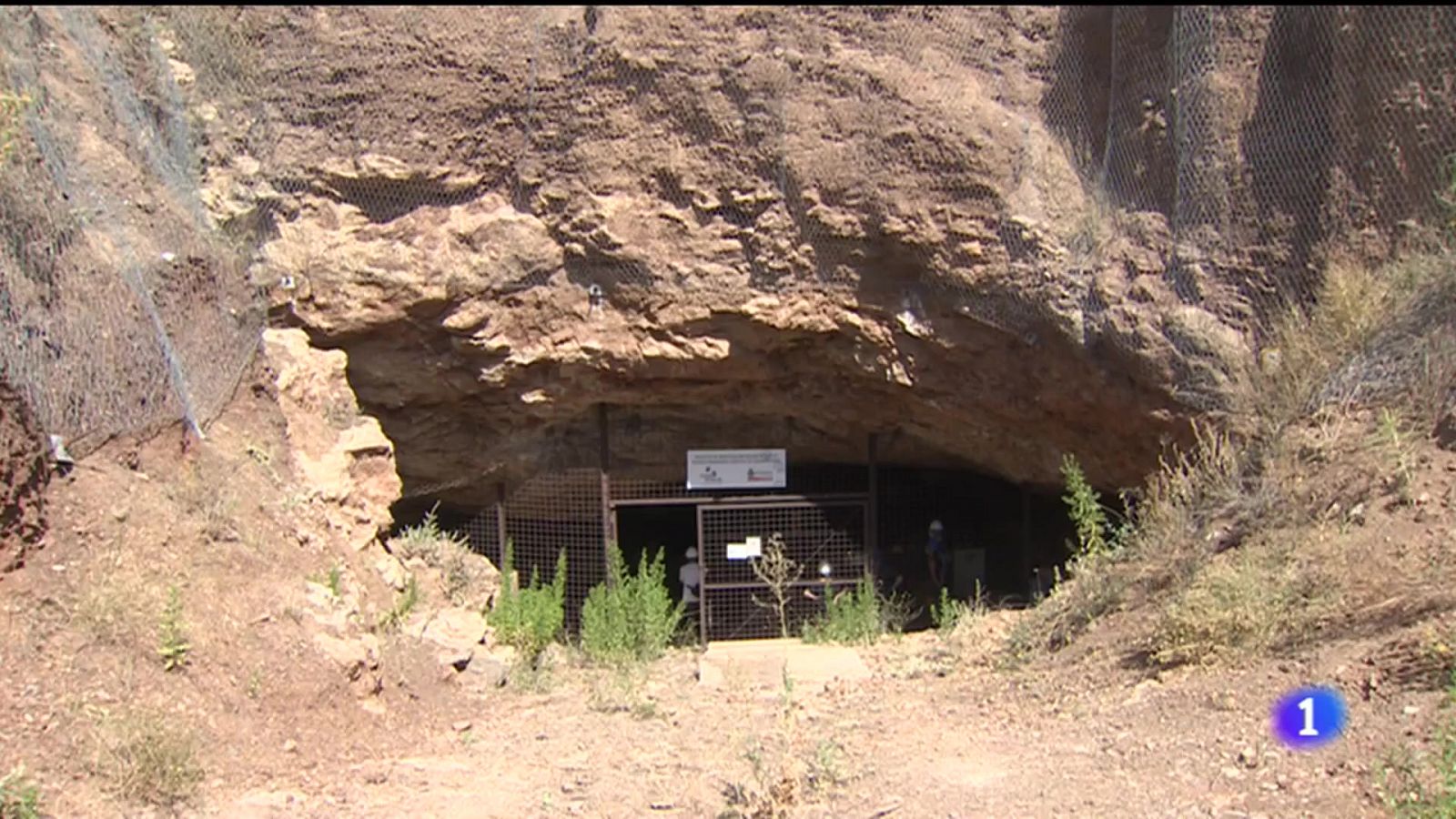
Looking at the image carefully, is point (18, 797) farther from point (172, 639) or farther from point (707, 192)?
point (707, 192)

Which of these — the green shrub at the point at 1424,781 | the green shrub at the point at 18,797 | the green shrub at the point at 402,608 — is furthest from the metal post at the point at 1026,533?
the green shrub at the point at 18,797

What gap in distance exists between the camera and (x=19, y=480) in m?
4.38

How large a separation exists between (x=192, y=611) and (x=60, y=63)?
11.4ft

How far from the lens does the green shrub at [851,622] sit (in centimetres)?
769

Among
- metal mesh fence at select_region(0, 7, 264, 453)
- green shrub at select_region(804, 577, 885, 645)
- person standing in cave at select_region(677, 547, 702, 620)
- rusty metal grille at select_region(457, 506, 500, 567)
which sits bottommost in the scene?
green shrub at select_region(804, 577, 885, 645)

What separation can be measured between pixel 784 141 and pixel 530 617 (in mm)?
3206

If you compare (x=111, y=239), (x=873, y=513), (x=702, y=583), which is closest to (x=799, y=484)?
(x=873, y=513)

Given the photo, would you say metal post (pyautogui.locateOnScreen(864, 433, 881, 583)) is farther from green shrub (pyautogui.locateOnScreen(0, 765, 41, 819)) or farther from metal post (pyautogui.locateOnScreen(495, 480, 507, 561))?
green shrub (pyautogui.locateOnScreen(0, 765, 41, 819))

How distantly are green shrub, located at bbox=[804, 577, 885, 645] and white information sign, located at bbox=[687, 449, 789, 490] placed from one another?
0.95 metres

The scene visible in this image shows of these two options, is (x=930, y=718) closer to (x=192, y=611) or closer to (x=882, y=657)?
(x=882, y=657)

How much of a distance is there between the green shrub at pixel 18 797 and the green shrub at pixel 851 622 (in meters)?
4.93

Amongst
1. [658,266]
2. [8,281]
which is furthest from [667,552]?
[8,281]

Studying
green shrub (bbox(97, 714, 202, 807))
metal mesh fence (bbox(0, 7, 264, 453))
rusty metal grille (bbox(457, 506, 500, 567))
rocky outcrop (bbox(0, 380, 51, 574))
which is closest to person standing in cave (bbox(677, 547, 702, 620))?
rusty metal grille (bbox(457, 506, 500, 567))

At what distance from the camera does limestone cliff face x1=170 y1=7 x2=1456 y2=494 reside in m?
6.88
